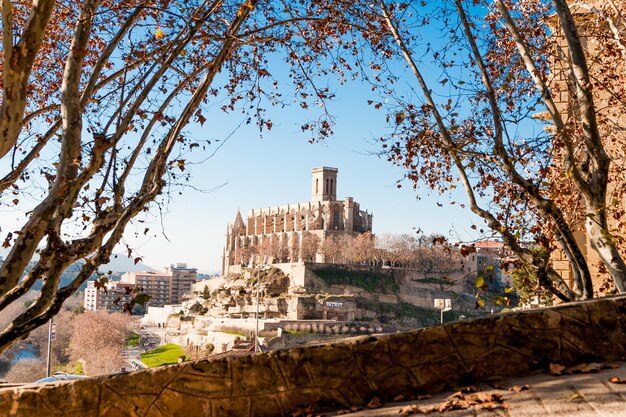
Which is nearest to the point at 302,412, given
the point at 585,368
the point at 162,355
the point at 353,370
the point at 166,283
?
the point at 353,370

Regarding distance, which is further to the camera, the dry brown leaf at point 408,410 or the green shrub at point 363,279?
the green shrub at point 363,279

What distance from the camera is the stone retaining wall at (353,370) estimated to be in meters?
4.30

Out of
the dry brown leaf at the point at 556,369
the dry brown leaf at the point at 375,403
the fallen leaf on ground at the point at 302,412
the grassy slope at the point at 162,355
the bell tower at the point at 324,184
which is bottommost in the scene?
the grassy slope at the point at 162,355

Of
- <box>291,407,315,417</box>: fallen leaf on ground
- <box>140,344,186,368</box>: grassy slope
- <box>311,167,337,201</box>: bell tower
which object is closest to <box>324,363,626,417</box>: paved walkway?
<box>291,407,315,417</box>: fallen leaf on ground

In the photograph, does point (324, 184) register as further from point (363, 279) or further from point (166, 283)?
point (166, 283)

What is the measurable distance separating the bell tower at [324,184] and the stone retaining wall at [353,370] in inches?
4045

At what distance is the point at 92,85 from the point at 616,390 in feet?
16.0

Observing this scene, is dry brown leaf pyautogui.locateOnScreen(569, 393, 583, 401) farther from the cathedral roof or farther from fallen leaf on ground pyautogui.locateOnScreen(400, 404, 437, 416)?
the cathedral roof

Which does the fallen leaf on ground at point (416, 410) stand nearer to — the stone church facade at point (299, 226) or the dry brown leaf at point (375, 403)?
the dry brown leaf at point (375, 403)

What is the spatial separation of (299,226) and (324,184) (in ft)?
29.7

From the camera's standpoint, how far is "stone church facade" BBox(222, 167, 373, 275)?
98.9 meters

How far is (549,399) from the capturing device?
12.7 feet

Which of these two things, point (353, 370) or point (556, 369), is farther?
point (353, 370)

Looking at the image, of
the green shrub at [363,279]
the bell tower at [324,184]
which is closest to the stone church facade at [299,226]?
the bell tower at [324,184]
